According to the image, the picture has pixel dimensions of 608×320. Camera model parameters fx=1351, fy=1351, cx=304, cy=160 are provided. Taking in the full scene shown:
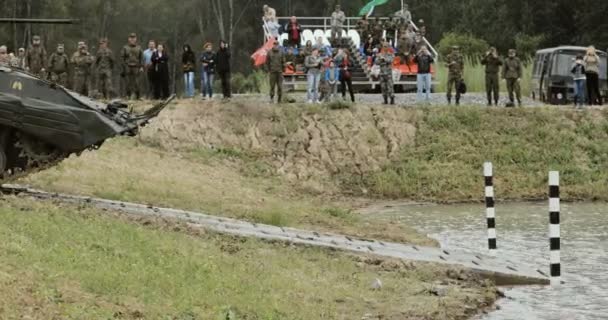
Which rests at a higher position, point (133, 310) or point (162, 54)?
point (162, 54)

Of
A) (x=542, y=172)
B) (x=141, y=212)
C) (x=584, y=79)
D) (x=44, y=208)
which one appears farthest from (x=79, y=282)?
(x=584, y=79)

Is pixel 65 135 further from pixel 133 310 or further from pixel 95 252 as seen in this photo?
pixel 133 310

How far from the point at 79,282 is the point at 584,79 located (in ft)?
81.7

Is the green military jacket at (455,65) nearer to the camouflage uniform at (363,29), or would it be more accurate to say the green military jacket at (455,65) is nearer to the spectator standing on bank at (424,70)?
the spectator standing on bank at (424,70)

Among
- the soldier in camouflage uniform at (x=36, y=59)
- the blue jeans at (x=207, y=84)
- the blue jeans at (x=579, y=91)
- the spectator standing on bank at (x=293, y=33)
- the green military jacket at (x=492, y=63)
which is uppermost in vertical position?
the spectator standing on bank at (x=293, y=33)

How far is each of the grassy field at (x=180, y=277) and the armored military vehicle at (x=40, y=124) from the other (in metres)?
2.18

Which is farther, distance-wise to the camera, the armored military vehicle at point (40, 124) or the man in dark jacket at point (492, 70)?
the man in dark jacket at point (492, 70)

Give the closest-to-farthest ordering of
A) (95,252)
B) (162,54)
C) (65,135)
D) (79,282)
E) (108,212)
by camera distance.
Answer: (79,282), (95,252), (108,212), (65,135), (162,54)

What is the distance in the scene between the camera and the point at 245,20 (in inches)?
3258

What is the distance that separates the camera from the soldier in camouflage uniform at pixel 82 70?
34375 mm

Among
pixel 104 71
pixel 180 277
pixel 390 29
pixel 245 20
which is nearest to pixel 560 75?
pixel 390 29

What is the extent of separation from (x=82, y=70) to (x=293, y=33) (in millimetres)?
9036

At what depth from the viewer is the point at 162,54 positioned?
34719mm

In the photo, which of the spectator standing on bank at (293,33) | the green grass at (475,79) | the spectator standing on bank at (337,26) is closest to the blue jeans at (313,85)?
the spectator standing on bank at (293,33)
